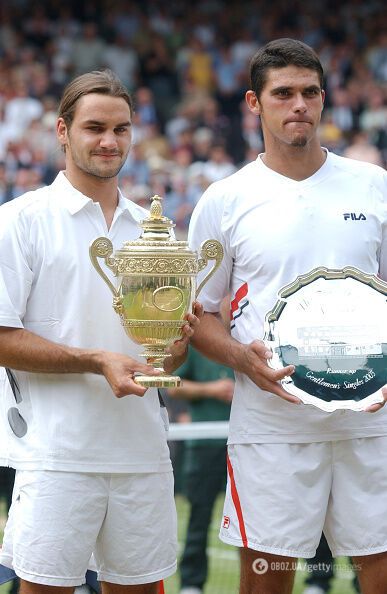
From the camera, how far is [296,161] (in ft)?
14.0

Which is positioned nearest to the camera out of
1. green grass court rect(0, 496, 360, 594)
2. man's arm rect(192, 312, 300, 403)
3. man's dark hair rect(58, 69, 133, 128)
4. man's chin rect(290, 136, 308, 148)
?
man's arm rect(192, 312, 300, 403)

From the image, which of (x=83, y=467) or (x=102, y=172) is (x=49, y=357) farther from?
(x=102, y=172)

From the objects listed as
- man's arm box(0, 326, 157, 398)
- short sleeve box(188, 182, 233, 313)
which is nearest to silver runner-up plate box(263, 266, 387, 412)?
short sleeve box(188, 182, 233, 313)

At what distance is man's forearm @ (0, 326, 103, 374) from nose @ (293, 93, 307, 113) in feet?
3.65

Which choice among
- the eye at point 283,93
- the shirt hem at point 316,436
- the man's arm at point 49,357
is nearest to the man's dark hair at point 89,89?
the eye at point 283,93

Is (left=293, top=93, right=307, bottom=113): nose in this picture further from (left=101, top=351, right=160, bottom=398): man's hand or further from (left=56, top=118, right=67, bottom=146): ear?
(left=101, top=351, right=160, bottom=398): man's hand

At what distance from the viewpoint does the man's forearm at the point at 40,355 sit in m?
3.85

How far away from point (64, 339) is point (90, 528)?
63cm

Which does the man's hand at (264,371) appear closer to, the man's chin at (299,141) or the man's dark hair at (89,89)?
the man's chin at (299,141)

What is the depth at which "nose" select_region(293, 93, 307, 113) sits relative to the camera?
414 cm

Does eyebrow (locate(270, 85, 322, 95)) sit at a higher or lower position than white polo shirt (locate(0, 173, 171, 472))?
higher

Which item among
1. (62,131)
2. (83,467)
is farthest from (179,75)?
(83,467)

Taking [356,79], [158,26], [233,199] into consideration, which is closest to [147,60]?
[158,26]

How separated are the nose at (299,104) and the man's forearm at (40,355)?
1.11 meters
